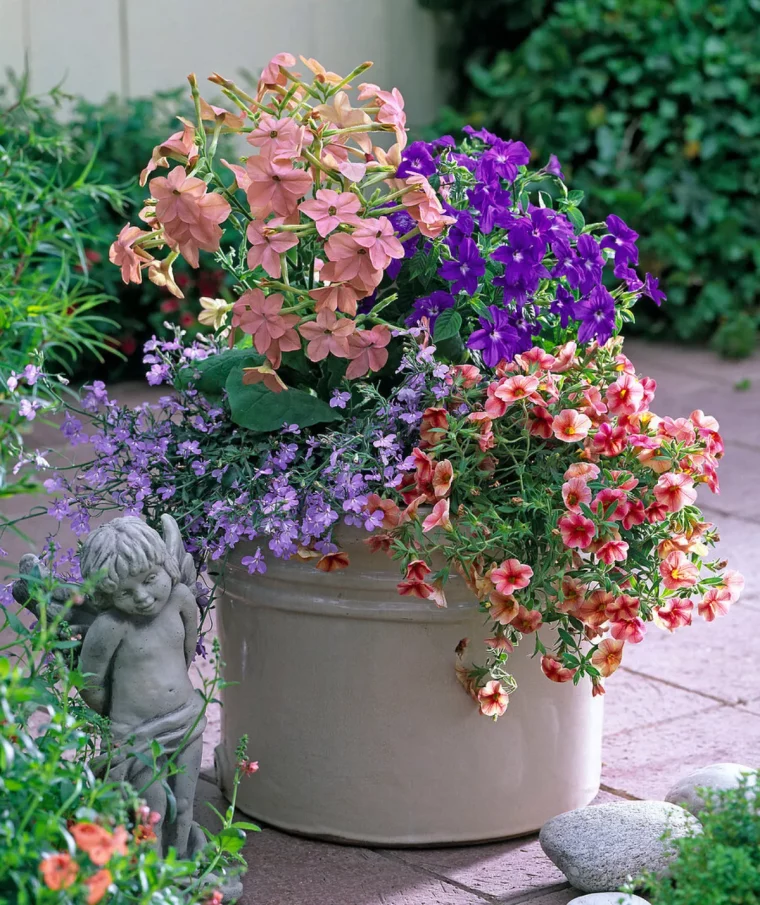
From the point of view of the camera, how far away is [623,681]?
10.3 feet

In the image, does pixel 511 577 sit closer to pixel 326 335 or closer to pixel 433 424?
pixel 433 424

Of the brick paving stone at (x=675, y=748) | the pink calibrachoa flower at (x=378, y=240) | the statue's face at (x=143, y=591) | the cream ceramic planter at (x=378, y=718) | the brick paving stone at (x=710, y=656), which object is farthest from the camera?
the brick paving stone at (x=710, y=656)

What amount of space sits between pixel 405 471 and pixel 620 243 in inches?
22.9

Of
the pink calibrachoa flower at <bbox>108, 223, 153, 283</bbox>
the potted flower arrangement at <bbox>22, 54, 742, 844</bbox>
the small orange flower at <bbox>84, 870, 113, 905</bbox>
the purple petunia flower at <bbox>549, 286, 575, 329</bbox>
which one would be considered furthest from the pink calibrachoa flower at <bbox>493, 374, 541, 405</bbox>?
the small orange flower at <bbox>84, 870, 113, 905</bbox>

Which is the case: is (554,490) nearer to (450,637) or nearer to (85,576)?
(450,637)

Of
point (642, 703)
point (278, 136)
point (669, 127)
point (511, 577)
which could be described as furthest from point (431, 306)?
point (669, 127)

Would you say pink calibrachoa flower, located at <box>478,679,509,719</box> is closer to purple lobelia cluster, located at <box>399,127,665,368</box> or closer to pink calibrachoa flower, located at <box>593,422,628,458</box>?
pink calibrachoa flower, located at <box>593,422,628,458</box>

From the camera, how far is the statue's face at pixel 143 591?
1937 millimetres

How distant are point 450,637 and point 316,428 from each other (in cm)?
42

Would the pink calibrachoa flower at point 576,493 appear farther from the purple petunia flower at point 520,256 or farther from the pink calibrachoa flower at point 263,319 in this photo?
the pink calibrachoa flower at point 263,319

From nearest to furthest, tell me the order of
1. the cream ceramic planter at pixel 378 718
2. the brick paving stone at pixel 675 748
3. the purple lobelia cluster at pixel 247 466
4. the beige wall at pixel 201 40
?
the purple lobelia cluster at pixel 247 466 → the cream ceramic planter at pixel 378 718 → the brick paving stone at pixel 675 748 → the beige wall at pixel 201 40

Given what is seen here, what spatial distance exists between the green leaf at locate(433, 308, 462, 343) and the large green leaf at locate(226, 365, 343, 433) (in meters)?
0.22

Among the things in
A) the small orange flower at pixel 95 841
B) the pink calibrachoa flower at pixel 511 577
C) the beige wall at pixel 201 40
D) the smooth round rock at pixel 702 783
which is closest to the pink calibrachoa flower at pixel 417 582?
the pink calibrachoa flower at pixel 511 577

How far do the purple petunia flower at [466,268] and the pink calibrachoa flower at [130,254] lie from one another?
0.52 meters
